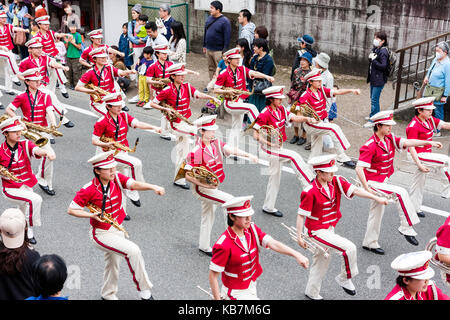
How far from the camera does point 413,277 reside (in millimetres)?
5391

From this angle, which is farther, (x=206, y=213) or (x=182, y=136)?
(x=182, y=136)

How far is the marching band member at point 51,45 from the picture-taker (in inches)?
547

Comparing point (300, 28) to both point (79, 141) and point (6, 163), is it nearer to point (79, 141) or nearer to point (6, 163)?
point (79, 141)

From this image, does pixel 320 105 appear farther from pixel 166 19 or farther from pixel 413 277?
pixel 166 19

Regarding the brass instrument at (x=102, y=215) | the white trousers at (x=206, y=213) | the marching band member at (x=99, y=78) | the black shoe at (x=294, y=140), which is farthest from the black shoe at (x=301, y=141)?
the brass instrument at (x=102, y=215)

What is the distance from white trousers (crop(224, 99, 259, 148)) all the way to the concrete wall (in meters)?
5.49

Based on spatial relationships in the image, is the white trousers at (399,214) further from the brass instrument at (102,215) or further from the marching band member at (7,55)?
the marching band member at (7,55)

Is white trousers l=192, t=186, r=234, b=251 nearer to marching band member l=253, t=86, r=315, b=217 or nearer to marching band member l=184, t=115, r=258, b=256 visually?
marching band member l=184, t=115, r=258, b=256

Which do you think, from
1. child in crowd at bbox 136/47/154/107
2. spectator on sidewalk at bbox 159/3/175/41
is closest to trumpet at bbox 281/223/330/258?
child in crowd at bbox 136/47/154/107

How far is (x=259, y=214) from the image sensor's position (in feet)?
31.0

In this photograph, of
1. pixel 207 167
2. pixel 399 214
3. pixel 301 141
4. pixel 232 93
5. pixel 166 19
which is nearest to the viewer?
pixel 207 167

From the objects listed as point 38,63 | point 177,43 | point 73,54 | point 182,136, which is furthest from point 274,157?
point 73,54

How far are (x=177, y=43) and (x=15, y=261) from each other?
32.3 feet

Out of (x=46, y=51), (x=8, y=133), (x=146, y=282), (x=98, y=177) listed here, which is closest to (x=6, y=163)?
(x=8, y=133)
